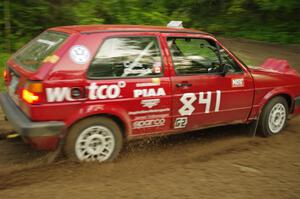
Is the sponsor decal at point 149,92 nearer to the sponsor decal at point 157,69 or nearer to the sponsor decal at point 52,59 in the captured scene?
the sponsor decal at point 157,69

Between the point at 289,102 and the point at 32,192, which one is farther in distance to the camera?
the point at 289,102

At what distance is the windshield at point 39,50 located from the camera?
473cm

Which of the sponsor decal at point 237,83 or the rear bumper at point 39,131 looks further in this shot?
the sponsor decal at point 237,83

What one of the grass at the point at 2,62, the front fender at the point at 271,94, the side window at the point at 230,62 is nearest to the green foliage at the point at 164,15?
the grass at the point at 2,62

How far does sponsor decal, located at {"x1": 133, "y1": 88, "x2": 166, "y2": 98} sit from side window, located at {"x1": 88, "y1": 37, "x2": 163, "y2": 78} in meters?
0.19

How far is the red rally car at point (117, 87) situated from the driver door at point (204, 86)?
0.04 feet

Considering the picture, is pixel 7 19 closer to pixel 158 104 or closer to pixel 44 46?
pixel 44 46

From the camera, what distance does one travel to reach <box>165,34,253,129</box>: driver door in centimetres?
532

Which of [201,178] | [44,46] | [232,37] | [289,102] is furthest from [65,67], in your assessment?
[232,37]

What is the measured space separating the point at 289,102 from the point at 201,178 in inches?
114

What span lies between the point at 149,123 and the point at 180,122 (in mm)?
499

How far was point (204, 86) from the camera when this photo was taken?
5.48 metres

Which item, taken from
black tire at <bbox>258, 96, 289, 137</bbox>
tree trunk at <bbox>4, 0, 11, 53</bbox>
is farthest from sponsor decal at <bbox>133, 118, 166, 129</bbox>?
tree trunk at <bbox>4, 0, 11, 53</bbox>

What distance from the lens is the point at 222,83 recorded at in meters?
5.68
